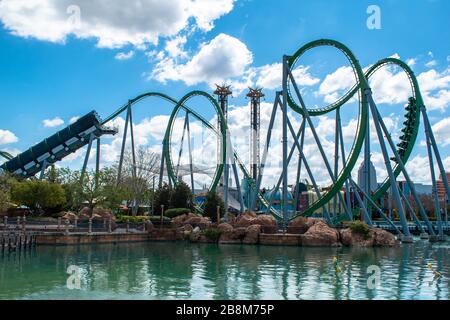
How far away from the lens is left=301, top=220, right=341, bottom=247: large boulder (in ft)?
108

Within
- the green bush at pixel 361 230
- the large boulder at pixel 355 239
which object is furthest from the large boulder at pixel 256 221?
the green bush at pixel 361 230

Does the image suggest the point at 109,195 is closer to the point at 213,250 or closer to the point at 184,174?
the point at 184,174

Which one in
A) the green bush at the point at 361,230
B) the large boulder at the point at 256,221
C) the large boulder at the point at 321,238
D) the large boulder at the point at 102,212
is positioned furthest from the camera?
the large boulder at the point at 102,212

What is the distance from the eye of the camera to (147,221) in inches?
1598

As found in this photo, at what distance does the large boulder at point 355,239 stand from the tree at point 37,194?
84.4 ft

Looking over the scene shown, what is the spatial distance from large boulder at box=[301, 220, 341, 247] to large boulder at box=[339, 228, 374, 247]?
0.49 metres

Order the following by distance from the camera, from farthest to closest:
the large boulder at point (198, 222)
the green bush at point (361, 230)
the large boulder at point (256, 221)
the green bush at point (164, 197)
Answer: the green bush at point (164, 197) → the large boulder at point (198, 222) → the large boulder at point (256, 221) → the green bush at point (361, 230)

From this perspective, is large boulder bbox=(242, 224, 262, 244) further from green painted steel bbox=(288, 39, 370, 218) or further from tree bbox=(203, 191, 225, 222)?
tree bbox=(203, 191, 225, 222)

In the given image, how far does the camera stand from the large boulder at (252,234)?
35.1 metres

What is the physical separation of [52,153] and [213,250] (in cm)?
2663

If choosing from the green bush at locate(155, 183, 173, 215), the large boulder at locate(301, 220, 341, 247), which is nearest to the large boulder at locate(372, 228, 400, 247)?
the large boulder at locate(301, 220, 341, 247)

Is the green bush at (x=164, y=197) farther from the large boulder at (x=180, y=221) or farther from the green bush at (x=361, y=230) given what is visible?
the green bush at (x=361, y=230)

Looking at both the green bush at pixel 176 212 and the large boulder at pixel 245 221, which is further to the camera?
the green bush at pixel 176 212

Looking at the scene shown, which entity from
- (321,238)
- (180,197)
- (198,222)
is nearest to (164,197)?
(180,197)
